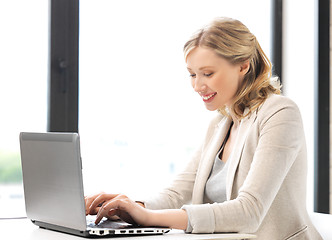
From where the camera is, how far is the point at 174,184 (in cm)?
184

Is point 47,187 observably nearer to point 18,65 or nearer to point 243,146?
point 243,146

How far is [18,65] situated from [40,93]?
0.16 meters

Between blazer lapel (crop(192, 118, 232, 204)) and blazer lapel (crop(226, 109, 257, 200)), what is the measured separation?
0.14 m

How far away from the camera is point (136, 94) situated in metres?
2.58

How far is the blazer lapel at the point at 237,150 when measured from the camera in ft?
5.02

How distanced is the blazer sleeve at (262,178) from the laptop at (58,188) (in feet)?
0.38

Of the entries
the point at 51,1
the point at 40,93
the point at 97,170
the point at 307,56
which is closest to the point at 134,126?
the point at 97,170

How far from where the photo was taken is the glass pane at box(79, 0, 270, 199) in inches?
97.3

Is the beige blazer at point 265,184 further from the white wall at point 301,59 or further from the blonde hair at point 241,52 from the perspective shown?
the white wall at point 301,59

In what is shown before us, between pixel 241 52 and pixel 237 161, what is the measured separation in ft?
1.18

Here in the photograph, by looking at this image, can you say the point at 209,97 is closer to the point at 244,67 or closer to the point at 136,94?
the point at 244,67

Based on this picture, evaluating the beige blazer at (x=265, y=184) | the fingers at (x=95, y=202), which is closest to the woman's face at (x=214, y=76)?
the beige blazer at (x=265, y=184)

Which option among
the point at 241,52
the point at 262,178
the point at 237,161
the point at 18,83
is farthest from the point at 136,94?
the point at 262,178

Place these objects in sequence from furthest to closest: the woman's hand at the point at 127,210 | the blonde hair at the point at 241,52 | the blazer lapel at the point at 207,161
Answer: the blazer lapel at the point at 207,161, the blonde hair at the point at 241,52, the woman's hand at the point at 127,210
